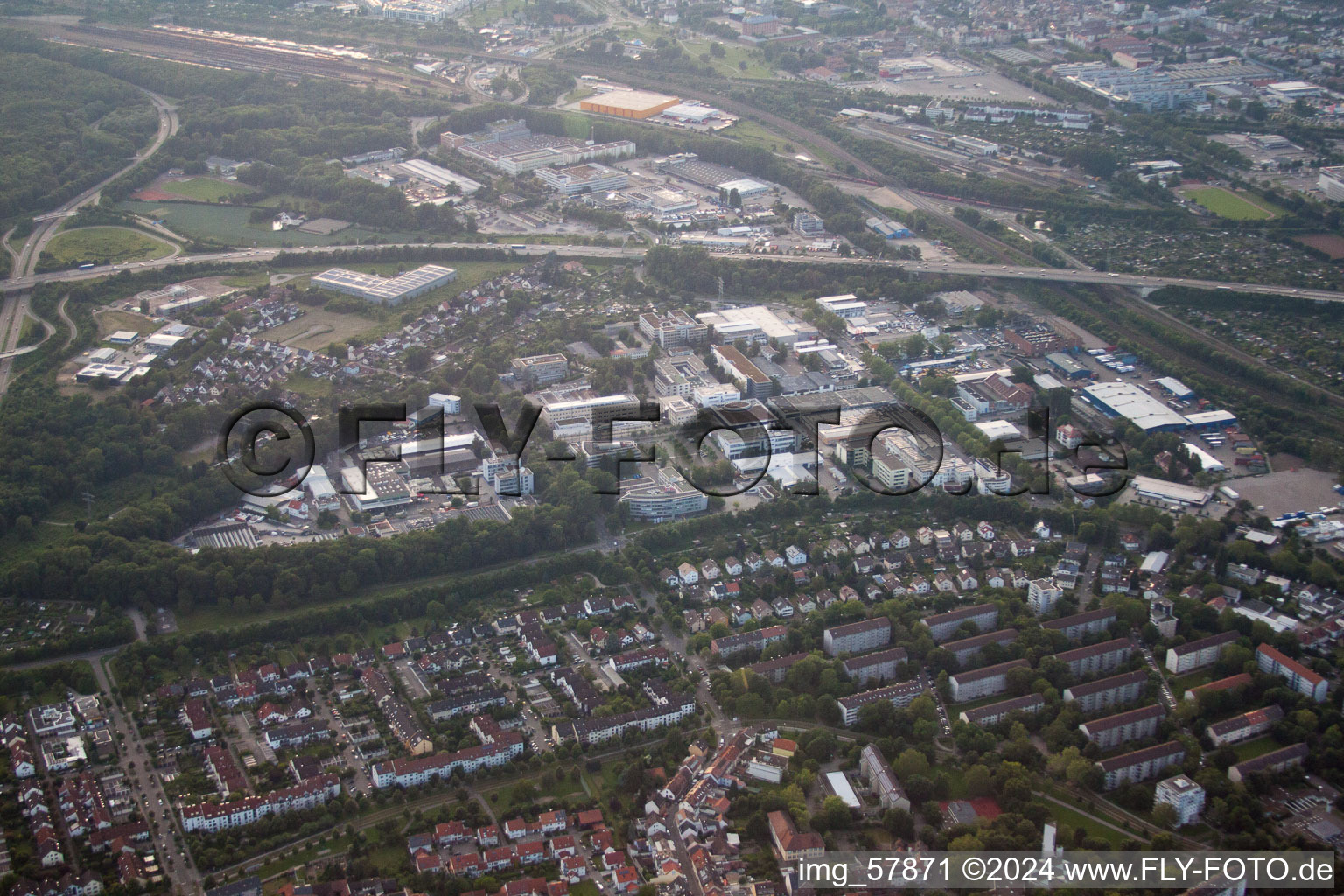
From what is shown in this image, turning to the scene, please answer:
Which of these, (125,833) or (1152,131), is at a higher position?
(1152,131)

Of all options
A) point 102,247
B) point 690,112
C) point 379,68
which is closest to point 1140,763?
point 102,247

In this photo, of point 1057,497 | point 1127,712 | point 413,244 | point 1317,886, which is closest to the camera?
point 1317,886

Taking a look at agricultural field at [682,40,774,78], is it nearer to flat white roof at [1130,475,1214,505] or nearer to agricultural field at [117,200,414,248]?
agricultural field at [117,200,414,248]

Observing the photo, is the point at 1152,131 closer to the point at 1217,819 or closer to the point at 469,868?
the point at 1217,819

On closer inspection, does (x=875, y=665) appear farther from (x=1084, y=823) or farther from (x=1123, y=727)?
(x=1084, y=823)

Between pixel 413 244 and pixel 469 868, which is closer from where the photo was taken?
pixel 469 868

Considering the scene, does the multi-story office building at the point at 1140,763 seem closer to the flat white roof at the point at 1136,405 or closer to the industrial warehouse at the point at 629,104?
the flat white roof at the point at 1136,405

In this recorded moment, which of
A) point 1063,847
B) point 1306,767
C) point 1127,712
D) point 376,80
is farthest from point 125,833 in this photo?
point 376,80
